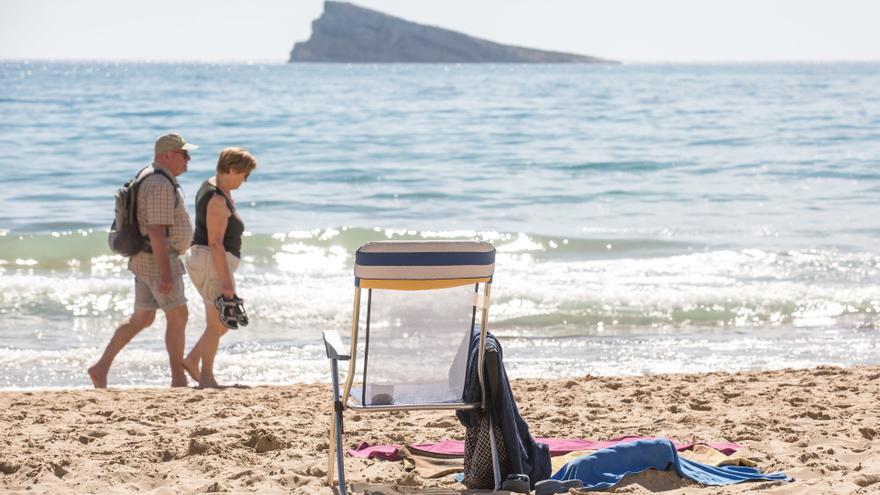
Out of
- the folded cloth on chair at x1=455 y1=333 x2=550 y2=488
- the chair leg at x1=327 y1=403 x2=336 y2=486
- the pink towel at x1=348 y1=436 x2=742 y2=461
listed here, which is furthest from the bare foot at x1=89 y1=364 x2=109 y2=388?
the folded cloth on chair at x1=455 y1=333 x2=550 y2=488

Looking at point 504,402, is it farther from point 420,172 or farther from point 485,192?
point 420,172

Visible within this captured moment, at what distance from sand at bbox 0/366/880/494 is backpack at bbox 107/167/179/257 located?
2.70 feet

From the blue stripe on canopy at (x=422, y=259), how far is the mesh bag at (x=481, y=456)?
1.96 ft

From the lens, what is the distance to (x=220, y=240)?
20.7ft

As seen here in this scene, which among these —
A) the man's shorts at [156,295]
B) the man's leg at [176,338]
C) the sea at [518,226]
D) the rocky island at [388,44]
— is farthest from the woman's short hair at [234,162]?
the rocky island at [388,44]

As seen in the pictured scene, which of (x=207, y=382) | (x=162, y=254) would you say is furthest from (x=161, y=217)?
(x=207, y=382)

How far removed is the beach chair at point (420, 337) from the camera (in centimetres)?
402

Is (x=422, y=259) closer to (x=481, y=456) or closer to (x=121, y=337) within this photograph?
(x=481, y=456)

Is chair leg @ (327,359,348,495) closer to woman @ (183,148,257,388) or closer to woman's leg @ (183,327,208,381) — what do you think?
woman @ (183,148,257,388)

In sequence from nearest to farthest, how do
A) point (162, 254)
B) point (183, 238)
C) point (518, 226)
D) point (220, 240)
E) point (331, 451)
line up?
point (331, 451), point (220, 240), point (162, 254), point (183, 238), point (518, 226)

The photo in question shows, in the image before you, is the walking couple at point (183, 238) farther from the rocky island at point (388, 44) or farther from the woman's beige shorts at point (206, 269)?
the rocky island at point (388, 44)

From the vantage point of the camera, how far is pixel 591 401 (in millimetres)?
6062

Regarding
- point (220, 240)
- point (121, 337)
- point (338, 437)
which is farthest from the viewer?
point (121, 337)

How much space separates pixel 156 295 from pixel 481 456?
294 cm
